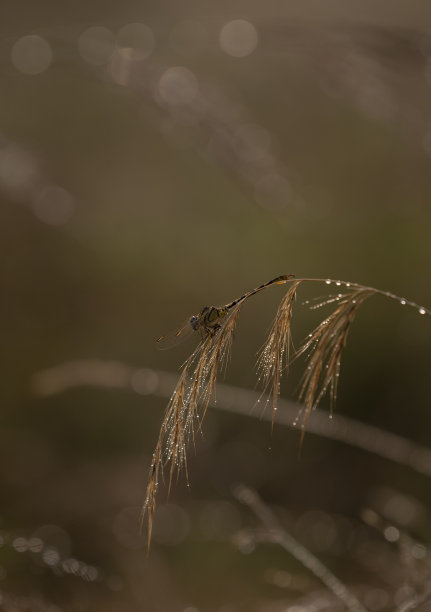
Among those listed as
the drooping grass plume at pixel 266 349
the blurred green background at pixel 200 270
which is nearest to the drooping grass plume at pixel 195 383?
the drooping grass plume at pixel 266 349

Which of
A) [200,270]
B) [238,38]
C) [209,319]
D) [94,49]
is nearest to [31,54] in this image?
[94,49]

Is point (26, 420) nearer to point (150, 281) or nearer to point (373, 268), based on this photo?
point (150, 281)

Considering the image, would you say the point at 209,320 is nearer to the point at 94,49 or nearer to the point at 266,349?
the point at 266,349

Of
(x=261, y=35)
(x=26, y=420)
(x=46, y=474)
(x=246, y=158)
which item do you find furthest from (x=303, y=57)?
(x=26, y=420)

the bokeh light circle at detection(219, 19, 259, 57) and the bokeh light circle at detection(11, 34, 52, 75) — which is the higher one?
the bokeh light circle at detection(219, 19, 259, 57)

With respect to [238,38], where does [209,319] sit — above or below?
below

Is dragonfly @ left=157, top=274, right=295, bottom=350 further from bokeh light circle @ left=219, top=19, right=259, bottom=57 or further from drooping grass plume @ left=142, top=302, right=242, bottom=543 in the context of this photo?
Answer: bokeh light circle @ left=219, top=19, right=259, bottom=57

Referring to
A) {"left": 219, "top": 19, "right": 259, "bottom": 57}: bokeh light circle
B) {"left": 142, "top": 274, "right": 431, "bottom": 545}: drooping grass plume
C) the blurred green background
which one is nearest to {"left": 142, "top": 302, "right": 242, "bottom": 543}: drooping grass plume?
{"left": 142, "top": 274, "right": 431, "bottom": 545}: drooping grass plume

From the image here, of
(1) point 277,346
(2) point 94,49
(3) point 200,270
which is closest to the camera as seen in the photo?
(1) point 277,346
